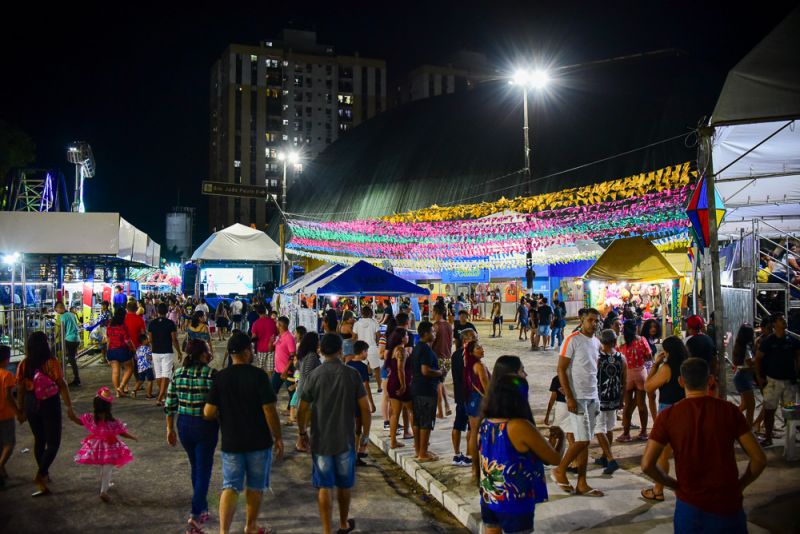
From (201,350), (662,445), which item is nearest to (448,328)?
(201,350)

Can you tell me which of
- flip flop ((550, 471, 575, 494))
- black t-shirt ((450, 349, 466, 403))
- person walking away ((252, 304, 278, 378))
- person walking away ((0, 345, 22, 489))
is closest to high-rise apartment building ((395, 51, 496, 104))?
person walking away ((252, 304, 278, 378))

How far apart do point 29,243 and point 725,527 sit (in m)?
16.8

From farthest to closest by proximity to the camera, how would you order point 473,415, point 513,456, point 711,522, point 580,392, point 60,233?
1. point 60,233
2. point 473,415
3. point 580,392
4. point 513,456
5. point 711,522

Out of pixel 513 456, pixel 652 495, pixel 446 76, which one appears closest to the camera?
pixel 513 456

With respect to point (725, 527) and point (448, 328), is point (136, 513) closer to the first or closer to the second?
point (725, 527)

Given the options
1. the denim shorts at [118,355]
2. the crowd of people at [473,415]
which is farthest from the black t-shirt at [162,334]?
the crowd of people at [473,415]

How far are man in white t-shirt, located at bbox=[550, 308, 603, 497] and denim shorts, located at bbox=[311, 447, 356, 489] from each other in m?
2.25

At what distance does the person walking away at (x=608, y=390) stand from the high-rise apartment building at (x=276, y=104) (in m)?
101

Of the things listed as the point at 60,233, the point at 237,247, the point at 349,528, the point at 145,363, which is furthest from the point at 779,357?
the point at 237,247

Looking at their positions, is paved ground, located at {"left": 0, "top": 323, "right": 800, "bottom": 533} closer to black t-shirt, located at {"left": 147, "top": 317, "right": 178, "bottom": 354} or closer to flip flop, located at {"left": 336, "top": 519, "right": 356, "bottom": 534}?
flip flop, located at {"left": 336, "top": 519, "right": 356, "bottom": 534}

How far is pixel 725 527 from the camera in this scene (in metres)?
3.23

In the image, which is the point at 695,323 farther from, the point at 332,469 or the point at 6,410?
the point at 6,410

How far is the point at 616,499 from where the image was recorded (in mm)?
5723

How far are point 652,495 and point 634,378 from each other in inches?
109
